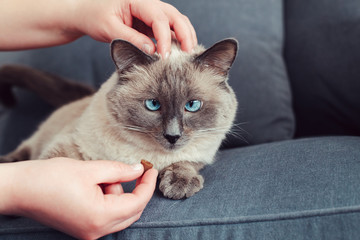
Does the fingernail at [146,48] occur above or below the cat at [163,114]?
above

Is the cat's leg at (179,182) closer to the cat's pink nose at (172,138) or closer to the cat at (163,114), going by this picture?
the cat at (163,114)

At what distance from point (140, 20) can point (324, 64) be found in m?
1.04

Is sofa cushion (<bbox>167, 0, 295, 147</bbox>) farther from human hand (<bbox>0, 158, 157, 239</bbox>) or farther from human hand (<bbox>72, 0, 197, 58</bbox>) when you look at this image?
human hand (<bbox>0, 158, 157, 239</bbox>)

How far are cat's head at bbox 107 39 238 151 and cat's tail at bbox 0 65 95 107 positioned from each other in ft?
2.51

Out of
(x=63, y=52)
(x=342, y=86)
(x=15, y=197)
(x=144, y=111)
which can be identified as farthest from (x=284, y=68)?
(x=15, y=197)

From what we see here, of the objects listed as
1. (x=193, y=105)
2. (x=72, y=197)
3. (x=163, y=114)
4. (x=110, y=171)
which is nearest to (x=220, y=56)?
(x=193, y=105)

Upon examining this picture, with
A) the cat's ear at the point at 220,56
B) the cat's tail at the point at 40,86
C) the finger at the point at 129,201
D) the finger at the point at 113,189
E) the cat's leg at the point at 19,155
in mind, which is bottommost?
the cat's leg at the point at 19,155

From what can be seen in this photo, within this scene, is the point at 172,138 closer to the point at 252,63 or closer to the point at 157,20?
the point at 157,20

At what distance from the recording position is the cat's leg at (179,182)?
1.05 meters

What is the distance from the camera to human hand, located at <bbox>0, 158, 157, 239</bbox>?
0.84 meters

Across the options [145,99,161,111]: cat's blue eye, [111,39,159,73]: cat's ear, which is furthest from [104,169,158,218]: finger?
[111,39,159,73]: cat's ear

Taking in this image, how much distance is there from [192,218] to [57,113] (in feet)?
4.05

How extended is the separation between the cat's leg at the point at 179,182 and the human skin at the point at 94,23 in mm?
461

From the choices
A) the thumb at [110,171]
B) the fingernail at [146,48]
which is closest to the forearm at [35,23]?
the fingernail at [146,48]
